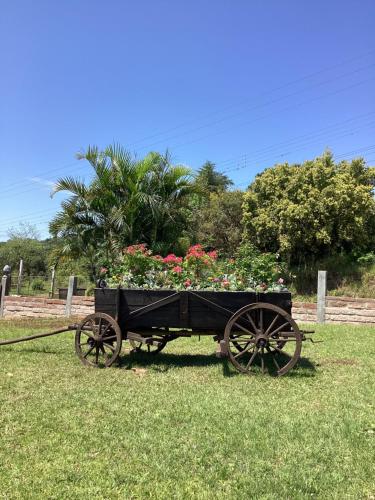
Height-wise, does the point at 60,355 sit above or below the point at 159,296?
below

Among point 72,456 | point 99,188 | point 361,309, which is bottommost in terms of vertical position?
point 72,456

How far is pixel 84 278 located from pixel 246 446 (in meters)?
21.0

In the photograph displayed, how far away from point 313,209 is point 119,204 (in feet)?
21.1

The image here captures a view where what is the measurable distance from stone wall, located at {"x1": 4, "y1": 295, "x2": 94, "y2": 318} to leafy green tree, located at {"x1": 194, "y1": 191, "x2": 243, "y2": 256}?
7.45 m

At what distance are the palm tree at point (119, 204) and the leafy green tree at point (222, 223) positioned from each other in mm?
5491

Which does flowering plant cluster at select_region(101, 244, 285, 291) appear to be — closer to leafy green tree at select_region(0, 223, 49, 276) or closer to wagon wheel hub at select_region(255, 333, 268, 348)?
wagon wheel hub at select_region(255, 333, 268, 348)

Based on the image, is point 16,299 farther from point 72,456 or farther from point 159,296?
point 72,456

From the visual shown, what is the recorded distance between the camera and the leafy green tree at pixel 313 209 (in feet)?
49.2

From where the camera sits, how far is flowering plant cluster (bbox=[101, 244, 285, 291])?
20.0 ft

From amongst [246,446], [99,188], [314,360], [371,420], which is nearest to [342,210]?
[99,188]

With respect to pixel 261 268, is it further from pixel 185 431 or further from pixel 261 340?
pixel 185 431

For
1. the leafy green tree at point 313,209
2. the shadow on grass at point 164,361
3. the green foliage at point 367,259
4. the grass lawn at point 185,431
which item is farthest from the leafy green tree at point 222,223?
the grass lawn at point 185,431

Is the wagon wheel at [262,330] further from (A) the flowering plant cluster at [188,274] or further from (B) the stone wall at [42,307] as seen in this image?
(B) the stone wall at [42,307]

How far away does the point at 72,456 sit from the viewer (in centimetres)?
323
